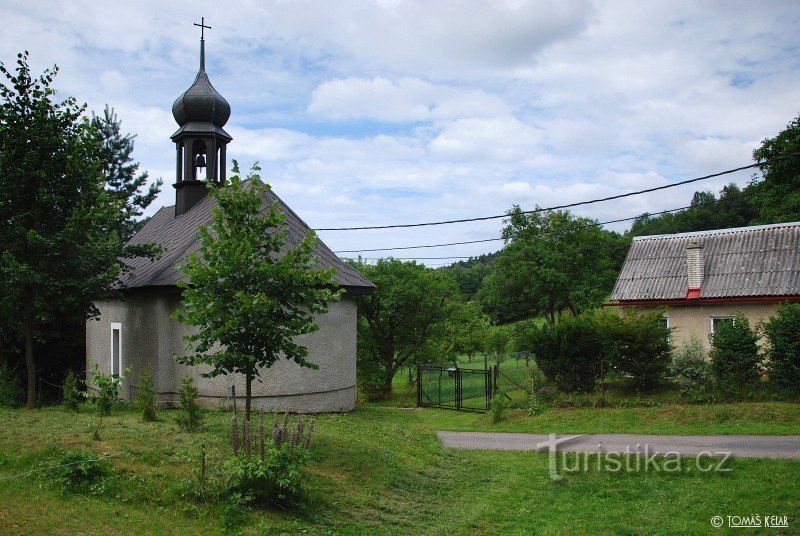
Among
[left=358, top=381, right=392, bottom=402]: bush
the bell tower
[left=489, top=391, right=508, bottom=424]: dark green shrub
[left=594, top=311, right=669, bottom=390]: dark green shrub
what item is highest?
the bell tower

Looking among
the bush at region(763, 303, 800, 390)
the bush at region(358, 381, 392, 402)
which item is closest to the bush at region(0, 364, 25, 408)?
the bush at region(358, 381, 392, 402)

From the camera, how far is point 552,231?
38781 mm

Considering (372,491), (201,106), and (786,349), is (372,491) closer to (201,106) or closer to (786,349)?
(786,349)

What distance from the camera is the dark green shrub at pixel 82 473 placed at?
7664mm

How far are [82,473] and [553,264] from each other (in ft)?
106

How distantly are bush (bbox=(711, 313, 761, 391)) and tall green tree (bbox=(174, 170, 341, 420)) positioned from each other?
13132 millimetres

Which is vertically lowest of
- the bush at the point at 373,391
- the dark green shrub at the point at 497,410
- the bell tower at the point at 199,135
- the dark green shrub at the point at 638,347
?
the bush at the point at 373,391

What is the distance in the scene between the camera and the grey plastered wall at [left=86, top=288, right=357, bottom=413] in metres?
15.5

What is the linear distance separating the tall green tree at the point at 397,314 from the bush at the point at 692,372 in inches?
461

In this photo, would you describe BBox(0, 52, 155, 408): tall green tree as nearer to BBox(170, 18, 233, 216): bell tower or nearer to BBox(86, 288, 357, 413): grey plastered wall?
BBox(86, 288, 357, 413): grey plastered wall

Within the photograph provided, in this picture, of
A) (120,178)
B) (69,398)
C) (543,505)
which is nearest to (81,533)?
(543,505)

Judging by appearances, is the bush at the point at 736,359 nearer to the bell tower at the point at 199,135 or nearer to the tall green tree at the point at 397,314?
the tall green tree at the point at 397,314

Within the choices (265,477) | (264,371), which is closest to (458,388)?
(264,371)

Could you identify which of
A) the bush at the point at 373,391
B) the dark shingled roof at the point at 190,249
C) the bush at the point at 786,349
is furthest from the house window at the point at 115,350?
the bush at the point at 786,349
